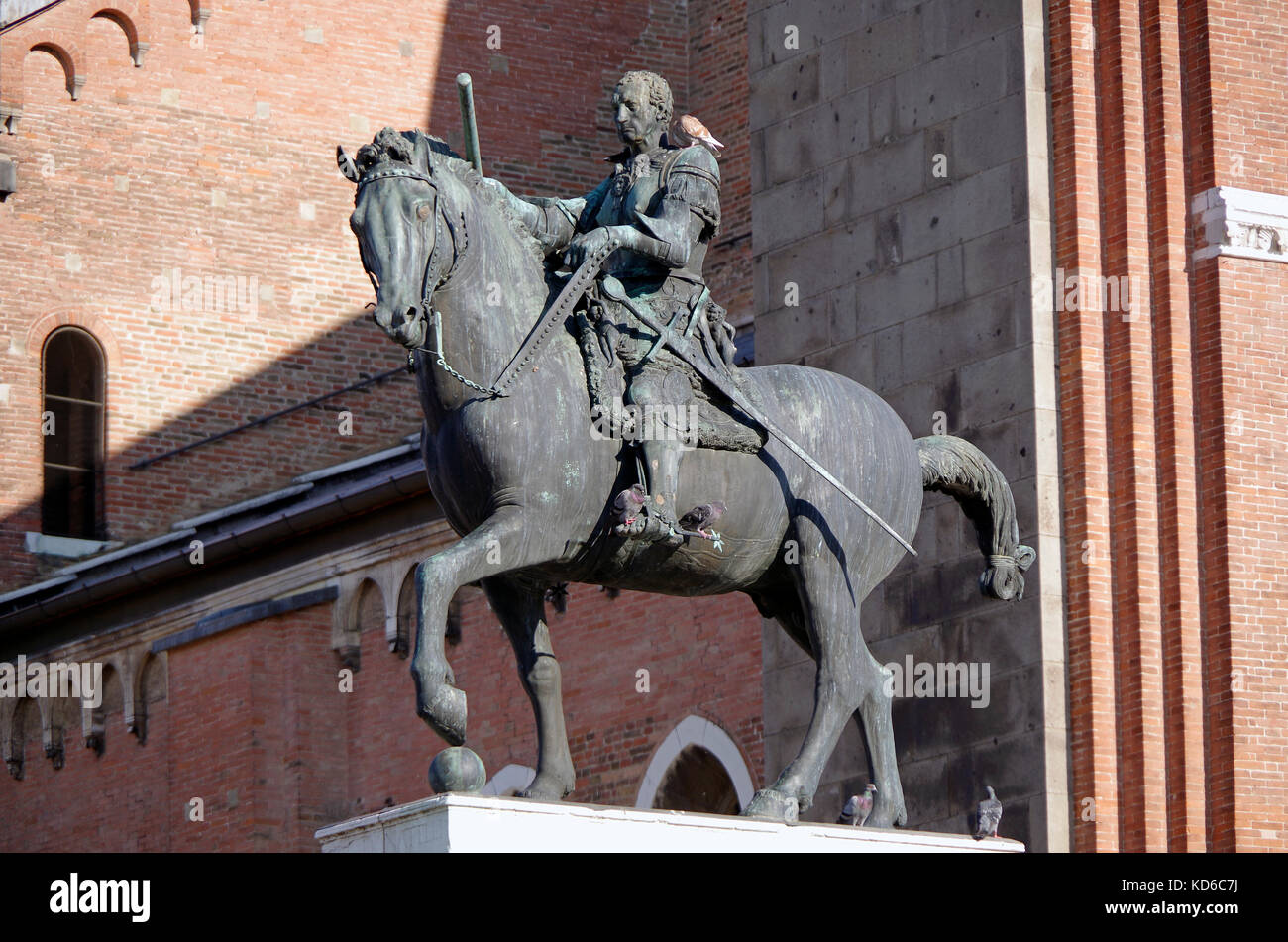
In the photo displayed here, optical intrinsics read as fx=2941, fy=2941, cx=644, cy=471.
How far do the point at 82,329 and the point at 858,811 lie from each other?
20.4m

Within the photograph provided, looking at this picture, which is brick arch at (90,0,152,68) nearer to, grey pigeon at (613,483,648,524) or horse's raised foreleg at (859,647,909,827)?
horse's raised foreleg at (859,647,909,827)

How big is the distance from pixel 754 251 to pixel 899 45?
1591mm

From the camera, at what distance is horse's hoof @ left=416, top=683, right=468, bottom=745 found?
35.7 feet

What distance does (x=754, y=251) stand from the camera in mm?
17578

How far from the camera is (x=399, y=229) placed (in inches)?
431

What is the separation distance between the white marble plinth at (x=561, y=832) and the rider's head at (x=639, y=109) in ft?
9.30

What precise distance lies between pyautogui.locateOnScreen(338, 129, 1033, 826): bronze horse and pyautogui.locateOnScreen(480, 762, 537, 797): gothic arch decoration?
1077 centimetres

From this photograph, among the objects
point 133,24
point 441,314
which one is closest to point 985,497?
point 441,314

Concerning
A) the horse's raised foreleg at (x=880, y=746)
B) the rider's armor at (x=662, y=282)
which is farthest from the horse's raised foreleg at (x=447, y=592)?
the horse's raised foreleg at (x=880, y=746)

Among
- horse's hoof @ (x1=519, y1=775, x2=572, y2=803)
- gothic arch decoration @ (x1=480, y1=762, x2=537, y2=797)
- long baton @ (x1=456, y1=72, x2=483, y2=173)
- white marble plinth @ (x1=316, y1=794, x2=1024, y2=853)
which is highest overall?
long baton @ (x1=456, y1=72, x2=483, y2=173)

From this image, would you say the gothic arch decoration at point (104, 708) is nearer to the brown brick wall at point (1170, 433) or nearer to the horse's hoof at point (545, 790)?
the brown brick wall at point (1170, 433)

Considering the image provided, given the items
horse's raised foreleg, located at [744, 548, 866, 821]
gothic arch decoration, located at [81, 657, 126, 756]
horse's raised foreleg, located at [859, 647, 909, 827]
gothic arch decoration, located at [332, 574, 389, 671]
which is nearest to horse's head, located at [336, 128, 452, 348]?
horse's raised foreleg, located at [744, 548, 866, 821]

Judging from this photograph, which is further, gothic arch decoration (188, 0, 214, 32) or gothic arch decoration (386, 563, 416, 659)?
gothic arch decoration (188, 0, 214, 32)

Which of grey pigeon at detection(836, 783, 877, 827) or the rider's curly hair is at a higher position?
the rider's curly hair
